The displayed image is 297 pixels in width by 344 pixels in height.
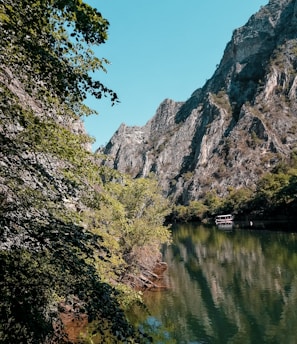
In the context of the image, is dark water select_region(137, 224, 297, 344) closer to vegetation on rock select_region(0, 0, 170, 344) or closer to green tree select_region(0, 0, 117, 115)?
vegetation on rock select_region(0, 0, 170, 344)

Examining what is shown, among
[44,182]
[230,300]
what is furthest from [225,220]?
[44,182]

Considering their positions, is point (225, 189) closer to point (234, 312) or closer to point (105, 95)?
point (234, 312)

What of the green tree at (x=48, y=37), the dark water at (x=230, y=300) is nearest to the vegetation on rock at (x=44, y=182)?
the green tree at (x=48, y=37)

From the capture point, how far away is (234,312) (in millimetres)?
28750

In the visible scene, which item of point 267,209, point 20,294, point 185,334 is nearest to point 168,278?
point 185,334

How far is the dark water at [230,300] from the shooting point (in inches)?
958

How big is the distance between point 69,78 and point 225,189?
618 ft

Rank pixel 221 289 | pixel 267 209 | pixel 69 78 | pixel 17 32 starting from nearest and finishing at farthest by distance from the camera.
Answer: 1. pixel 17 32
2. pixel 69 78
3. pixel 221 289
4. pixel 267 209

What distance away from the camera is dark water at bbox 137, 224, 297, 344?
79.8 ft

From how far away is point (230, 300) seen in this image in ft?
105

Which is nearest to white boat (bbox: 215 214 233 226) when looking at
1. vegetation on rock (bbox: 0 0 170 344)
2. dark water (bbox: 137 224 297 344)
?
dark water (bbox: 137 224 297 344)

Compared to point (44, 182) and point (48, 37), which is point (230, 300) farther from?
point (48, 37)

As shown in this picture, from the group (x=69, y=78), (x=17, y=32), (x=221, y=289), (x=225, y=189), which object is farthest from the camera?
(x=225, y=189)

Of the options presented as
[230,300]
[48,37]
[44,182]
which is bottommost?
[230,300]
